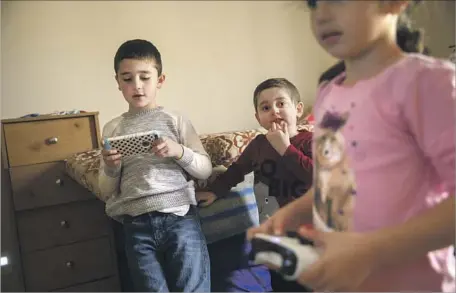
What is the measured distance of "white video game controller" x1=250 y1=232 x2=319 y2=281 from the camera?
228mm

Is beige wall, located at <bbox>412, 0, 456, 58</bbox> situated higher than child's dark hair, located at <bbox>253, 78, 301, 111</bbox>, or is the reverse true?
beige wall, located at <bbox>412, 0, 456, 58</bbox>

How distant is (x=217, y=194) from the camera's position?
0.78m

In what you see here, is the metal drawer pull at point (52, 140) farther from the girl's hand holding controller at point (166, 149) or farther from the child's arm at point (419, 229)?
the child's arm at point (419, 229)

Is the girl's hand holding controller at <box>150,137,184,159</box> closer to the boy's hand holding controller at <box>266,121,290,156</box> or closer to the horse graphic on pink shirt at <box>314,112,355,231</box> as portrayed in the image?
the boy's hand holding controller at <box>266,121,290,156</box>

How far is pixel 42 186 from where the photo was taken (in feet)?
3.60

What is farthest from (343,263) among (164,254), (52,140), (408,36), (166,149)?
(52,140)

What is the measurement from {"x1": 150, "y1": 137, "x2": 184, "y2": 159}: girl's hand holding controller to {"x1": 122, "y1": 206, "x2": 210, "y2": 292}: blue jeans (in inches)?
4.6

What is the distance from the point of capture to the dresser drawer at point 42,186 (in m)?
1.08

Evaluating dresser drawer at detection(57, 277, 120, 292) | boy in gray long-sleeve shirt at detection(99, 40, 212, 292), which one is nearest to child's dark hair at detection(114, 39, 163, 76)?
boy in gray long-sleeve shirt at detection(99, 40, 212, 292)

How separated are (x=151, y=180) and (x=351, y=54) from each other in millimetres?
517

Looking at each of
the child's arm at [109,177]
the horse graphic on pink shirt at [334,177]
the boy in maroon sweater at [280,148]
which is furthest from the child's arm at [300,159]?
the child's arm at [109,177]

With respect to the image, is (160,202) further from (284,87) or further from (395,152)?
(395,152)

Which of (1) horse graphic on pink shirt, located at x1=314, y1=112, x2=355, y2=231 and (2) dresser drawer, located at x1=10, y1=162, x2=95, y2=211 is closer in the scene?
(1) horse graphic on pink shirt, located at x1=314, y1=112, x2=355, y2=231

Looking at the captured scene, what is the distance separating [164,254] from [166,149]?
210 millimetres
